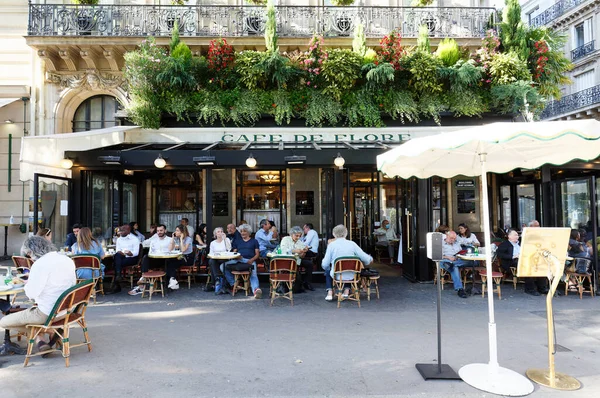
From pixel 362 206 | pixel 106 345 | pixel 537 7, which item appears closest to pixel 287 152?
pixel 106 345

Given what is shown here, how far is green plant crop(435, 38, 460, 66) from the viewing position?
10750 mm

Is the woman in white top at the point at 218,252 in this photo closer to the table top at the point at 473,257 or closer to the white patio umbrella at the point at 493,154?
the white patio umbrella at the point at 493,154

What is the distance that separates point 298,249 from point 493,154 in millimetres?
4336

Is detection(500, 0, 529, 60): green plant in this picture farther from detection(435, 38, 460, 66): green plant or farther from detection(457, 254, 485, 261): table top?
detection(457, 254, 485, 261): table top

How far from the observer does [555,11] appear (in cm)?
2514

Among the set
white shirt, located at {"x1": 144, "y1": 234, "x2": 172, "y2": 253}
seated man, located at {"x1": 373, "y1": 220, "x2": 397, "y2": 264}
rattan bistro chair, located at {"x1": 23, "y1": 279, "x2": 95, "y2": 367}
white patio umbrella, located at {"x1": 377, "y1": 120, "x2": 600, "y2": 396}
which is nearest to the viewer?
white patio umbrella, located at {"x1": 377, "y1": 120, "x2": 600, "y2": 396}

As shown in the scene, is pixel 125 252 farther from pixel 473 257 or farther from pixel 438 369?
pixel 473 257

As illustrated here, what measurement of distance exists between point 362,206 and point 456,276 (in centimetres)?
639

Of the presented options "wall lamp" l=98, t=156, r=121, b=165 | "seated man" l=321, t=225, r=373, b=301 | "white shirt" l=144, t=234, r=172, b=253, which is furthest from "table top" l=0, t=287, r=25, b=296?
"seated man" l=321, t=225, r=373, b=301

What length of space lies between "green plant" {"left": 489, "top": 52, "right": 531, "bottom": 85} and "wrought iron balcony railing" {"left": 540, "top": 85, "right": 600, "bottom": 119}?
13929 mm

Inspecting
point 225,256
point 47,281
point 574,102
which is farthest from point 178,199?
point 574,102

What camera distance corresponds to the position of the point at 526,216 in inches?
449

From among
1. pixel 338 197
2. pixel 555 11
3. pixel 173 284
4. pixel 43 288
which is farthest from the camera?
pixel 555 11

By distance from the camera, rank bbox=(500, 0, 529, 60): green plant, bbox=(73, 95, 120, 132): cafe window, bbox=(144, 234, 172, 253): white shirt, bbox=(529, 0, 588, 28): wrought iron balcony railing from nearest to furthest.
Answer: bbox=(144, 234, 172, 253): white shirt → bbox=(500, 0, 529, 60): green plant → bbox=(73, 95, 120, 132): cafe window → bbox=(529, 0, 588, 28): wrought iron balcony railing
